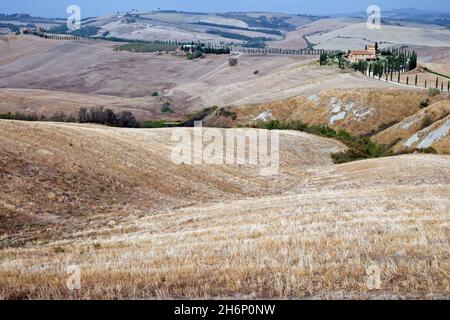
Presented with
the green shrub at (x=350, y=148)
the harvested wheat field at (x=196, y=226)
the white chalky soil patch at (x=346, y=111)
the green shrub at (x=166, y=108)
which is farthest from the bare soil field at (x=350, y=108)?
the harvested wheat field at (x=196, y=226)

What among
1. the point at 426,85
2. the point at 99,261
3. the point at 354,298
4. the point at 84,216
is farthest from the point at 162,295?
the point at 426,85

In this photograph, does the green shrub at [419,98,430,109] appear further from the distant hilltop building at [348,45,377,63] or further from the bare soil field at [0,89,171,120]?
the distant hilltop building at [348,45,377,63]

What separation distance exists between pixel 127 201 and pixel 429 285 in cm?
2351

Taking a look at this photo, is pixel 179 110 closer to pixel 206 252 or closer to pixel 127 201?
pixel 127 201
